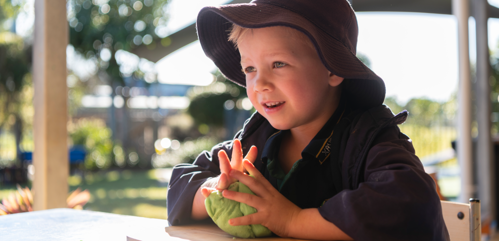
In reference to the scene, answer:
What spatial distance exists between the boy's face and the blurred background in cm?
304

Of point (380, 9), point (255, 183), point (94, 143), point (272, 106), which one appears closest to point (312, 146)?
point (272, 106)

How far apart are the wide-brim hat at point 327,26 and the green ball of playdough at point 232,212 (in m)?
0.33

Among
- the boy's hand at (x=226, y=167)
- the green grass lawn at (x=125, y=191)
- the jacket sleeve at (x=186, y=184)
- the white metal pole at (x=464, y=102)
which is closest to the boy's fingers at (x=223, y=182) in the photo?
the boy's hand at (x=226, y=167)

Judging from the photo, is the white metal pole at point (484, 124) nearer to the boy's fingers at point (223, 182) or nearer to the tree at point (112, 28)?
the boy's fingers at point (223, 182)

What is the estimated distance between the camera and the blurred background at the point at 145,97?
4.30 metres

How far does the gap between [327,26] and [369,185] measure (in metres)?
0.37

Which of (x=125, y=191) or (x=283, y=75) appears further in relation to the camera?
(x=125, y=191)

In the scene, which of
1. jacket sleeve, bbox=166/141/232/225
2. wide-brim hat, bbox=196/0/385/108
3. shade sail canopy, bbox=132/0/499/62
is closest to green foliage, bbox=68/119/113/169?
shade sail canopy, bbox=132/0/499/62

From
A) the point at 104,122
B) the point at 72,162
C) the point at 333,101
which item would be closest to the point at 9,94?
the point at 72,162

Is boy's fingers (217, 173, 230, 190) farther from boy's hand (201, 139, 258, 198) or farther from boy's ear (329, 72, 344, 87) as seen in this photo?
boy's ear (329, 72, 344, 87)

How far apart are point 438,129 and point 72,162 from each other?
634 centimetres

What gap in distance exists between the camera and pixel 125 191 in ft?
21.7

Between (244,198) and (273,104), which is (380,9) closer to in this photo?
(273,104)

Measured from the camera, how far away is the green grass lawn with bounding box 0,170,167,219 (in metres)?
5.38
